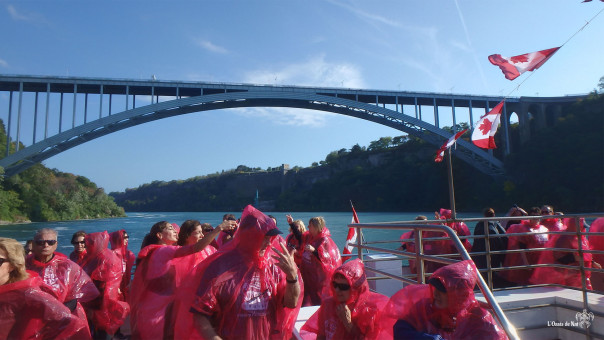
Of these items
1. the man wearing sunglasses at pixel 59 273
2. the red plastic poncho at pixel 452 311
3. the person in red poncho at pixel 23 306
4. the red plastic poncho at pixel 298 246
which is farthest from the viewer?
the red plastic poncho at pixel 298 246

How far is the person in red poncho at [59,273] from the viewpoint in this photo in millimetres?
2188

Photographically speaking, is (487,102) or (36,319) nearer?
(36,319)

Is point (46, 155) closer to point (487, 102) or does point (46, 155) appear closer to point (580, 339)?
point (580, 339)

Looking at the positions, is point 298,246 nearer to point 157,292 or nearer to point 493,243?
point 157,292

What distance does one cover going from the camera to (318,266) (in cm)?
332

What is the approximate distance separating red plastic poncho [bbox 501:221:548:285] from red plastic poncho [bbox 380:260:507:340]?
265 cm

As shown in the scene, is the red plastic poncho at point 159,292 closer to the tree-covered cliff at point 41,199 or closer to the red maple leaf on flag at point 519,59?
the red maple leaf on flag at point 519,59

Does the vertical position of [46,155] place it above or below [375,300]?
above

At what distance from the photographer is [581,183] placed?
28.9 metres

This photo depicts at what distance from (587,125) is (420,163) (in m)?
20.2

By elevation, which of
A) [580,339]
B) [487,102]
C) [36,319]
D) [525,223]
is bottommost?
[580,339]

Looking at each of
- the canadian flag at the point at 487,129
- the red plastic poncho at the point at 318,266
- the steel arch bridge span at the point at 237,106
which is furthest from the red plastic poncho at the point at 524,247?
the steel arch bridge span at the point at 237,106

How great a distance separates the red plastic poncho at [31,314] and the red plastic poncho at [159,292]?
531 millimetres

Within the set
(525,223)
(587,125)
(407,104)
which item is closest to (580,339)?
(525,223)
